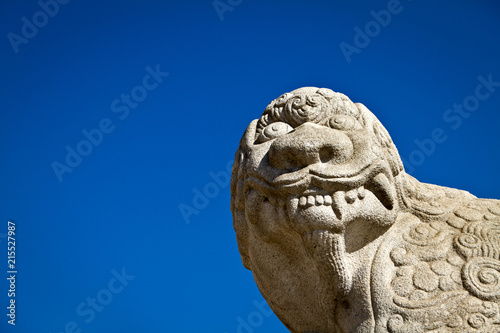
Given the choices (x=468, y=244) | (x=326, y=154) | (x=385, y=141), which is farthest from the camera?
(x=385, y=141)

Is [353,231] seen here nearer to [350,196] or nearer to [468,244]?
[350,196]

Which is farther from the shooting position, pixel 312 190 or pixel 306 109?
pixel 306 109

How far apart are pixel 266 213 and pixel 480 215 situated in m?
1.47

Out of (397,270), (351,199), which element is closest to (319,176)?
(351,199)

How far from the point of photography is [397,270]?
133 inches

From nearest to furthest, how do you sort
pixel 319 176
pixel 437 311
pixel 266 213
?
pixel 437 311 < pixel 319 176 < pixel 266 213

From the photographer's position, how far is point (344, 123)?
3.69m

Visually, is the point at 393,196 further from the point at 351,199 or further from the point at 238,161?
the point at 238,161

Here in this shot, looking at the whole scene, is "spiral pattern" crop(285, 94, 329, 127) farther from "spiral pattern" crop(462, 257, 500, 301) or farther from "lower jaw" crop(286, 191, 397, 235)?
"spiral pattern" crop(462, 257, 500, 301)

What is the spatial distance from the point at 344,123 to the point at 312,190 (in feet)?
1.94

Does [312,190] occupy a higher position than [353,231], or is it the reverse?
[312,190]

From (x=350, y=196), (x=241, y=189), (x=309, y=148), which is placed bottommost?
(x=350, y=196)

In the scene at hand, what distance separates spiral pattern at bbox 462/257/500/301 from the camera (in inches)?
122

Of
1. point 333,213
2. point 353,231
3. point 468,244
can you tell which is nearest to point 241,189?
point 333,213
